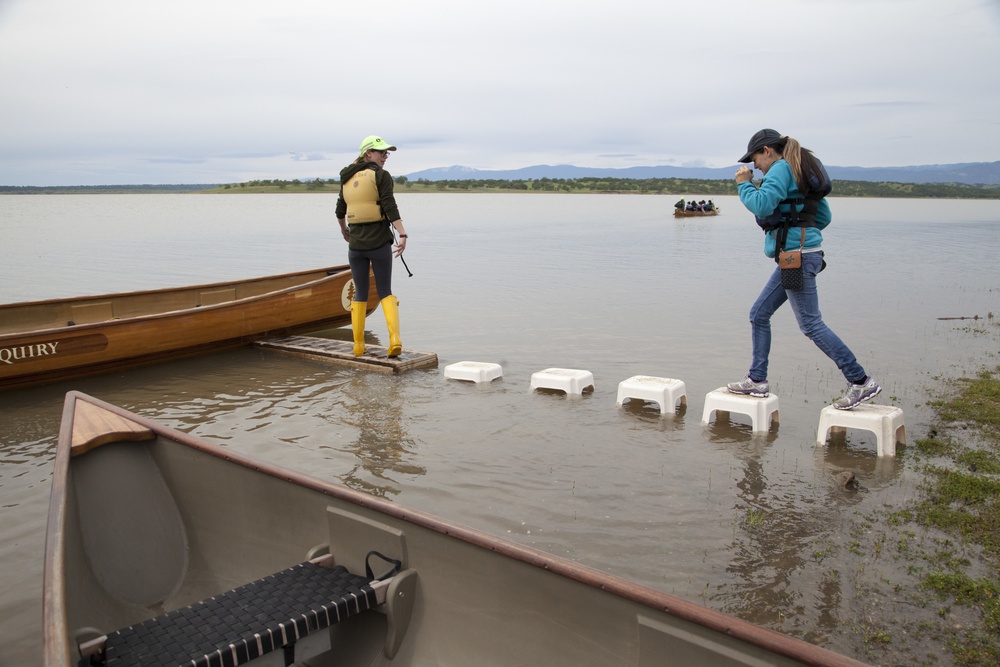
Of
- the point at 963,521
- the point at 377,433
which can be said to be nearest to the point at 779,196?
the point at 963,521

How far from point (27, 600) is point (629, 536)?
11.8 feet

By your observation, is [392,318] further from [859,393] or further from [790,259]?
[859,393]

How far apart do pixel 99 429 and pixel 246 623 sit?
5.86 feet

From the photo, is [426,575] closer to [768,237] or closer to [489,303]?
[768,237]

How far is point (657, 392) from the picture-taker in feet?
25.7

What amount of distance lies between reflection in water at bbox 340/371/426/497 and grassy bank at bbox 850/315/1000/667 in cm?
334

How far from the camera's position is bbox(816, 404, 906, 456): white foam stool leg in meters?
6.40

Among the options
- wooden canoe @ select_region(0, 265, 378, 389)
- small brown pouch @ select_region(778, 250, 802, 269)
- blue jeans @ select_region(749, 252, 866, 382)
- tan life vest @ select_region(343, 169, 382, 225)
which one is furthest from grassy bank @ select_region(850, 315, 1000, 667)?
wooden canoe @ select_region(0, 265, 378, 389)

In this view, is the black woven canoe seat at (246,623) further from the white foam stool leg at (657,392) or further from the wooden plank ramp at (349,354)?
the wooden plank ramp at (349,354)

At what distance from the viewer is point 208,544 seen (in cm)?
428

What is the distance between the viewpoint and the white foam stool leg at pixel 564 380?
8.66 metres

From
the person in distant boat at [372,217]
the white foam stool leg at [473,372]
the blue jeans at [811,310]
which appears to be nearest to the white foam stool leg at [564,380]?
the white foam stool leg at [473,372]

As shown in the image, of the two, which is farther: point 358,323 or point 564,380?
point 358,323

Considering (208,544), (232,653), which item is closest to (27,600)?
(208,544)
